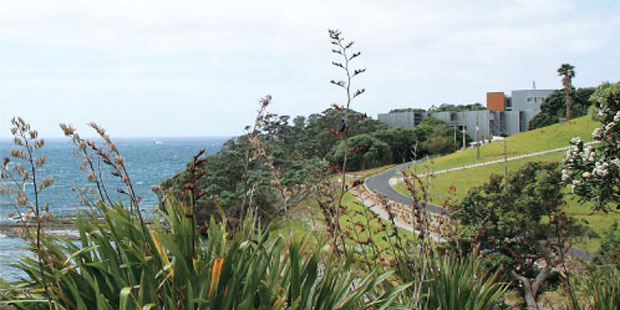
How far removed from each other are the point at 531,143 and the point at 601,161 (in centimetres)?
4367

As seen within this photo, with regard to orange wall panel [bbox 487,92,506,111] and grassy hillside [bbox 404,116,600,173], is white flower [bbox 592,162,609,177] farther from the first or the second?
orange wall panel [bbox 487,92,506,111]

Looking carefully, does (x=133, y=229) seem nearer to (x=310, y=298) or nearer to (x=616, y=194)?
(x=310, y=298)

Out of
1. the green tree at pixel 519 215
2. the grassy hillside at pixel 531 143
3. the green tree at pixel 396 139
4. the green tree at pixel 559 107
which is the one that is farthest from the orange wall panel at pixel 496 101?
the green tree at pixel 519 215

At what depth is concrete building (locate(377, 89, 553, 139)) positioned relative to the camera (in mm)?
64500

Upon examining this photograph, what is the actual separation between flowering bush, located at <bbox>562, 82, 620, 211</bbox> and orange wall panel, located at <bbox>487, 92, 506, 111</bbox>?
73.7 metres

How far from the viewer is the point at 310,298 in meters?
2.54

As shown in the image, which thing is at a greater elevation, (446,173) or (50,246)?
(50,246)

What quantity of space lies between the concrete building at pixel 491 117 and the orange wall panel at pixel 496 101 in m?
0.22

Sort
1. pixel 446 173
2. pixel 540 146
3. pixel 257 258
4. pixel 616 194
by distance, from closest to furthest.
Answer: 1. pixel 257 258
2. pixel 616 194
3. pixel 446 173
4. pixel 540 146

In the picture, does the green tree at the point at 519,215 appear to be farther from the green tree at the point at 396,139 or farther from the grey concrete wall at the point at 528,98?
the grey concrete wall at the point at 528,98

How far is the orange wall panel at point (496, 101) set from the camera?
78.7 m

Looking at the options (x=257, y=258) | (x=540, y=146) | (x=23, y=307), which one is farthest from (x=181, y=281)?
(x=540, y=146)

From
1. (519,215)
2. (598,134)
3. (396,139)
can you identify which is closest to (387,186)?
(396,139)

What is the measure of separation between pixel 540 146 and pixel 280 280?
4854cm
